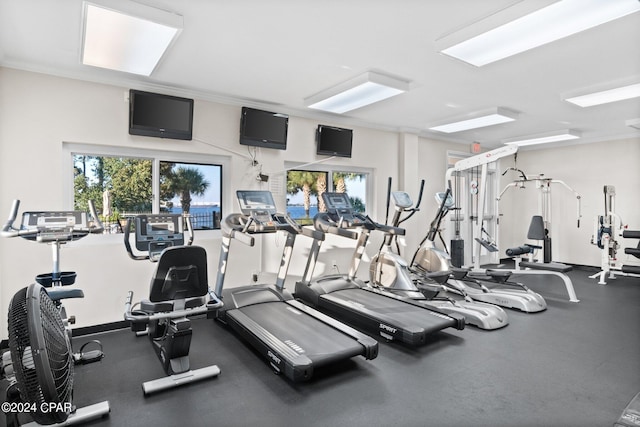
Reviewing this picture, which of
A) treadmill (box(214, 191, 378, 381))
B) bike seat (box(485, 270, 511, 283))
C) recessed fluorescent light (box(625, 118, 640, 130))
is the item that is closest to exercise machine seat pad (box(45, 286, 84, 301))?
treadmill (box(214, 191, 378, 381))

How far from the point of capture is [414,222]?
6.50 metres

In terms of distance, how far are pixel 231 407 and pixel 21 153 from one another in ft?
10.0

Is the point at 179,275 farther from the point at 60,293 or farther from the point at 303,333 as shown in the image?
the point at 303,333

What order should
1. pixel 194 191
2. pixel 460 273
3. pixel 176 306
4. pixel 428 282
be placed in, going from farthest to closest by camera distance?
pixel 428 282 < pixel 460 273 < pixel 194 191 < pixel 176 306

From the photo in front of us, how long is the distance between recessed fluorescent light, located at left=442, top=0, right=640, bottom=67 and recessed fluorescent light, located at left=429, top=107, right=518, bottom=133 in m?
2.13

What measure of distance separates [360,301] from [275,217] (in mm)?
1454

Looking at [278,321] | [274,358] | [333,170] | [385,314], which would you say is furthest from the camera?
[333,170]

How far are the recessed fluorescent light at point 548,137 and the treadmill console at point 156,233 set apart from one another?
6.51m

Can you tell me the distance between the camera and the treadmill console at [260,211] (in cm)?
372

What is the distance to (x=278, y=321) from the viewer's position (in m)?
3.48

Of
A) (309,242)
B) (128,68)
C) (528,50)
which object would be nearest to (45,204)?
(128,68)

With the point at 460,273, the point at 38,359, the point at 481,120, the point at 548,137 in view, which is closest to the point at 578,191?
the point at 548,137

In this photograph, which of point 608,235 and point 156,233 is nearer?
point 156,233

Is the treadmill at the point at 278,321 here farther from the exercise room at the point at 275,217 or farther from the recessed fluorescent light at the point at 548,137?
the recessed fluorescent light at the point at 548,137
